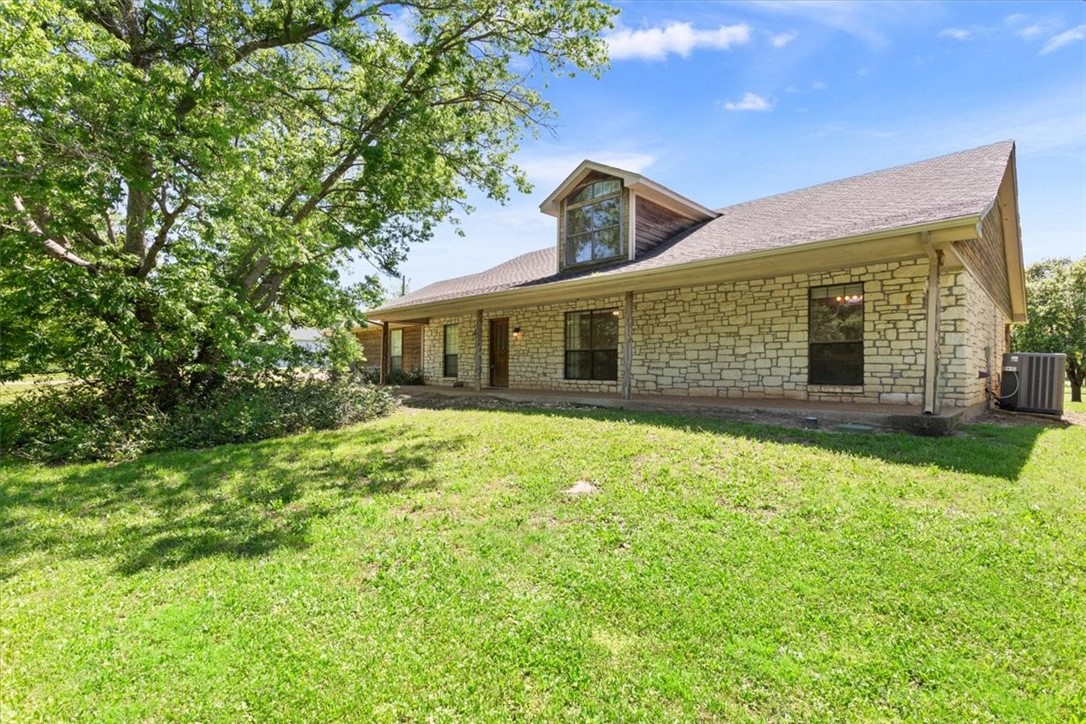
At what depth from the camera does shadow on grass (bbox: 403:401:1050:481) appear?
4996mm

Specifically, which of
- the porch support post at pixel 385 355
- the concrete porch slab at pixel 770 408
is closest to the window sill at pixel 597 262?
the concrete porch slab at pixel 770 408

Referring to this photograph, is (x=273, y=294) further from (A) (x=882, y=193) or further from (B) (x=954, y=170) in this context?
(B) (x=954, y=170)

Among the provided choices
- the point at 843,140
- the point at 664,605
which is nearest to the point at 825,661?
the point at 664,605

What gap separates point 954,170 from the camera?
8781 mm

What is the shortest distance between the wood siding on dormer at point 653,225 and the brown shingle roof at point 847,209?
0.33 metres

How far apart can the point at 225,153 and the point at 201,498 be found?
4854mm

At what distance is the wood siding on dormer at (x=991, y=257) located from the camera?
7784 millimetres

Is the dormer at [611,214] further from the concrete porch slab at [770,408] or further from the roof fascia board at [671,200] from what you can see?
the concrete porch slab at [770,408]

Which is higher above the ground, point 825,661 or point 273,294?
point 273,294

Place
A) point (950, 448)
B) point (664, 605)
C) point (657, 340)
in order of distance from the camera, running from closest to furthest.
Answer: point (664, 605)
point (950, 448)
point (657, 340)

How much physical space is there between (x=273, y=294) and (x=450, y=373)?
7.34 meters

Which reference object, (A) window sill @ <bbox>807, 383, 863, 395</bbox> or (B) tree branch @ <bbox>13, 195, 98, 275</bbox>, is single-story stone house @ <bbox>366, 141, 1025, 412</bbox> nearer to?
(A) window sill @ <bbox>807, 383, 863, 395</bbox>

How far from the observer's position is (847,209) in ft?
27.9

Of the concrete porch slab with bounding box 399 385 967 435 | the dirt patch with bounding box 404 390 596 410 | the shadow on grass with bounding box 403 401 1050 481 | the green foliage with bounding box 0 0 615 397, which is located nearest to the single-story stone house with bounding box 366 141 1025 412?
the concrete porch slab with bounding box 399 385 967 435
